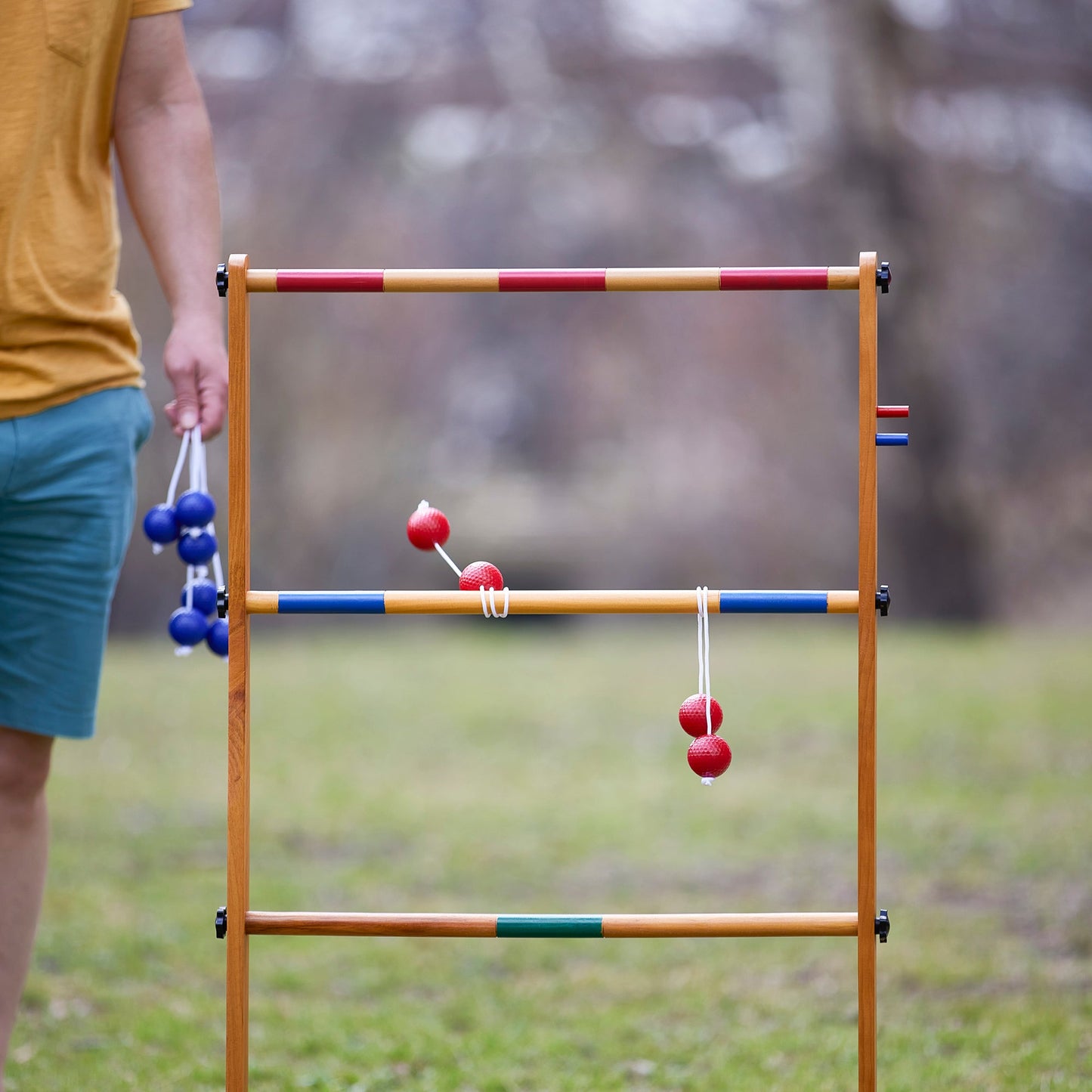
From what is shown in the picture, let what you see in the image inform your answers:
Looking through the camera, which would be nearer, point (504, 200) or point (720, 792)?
point (720, 792)

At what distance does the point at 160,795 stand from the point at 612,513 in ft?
21.2

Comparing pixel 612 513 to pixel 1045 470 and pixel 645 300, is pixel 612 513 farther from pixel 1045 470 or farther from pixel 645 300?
pixel 1045 470

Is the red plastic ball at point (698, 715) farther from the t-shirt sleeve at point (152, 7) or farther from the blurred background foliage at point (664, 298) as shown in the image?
the blurred background foliage at point (664, 298)

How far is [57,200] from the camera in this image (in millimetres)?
1718

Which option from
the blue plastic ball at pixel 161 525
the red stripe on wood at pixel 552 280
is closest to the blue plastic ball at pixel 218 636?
the blue plastic ball at pixel 161 525

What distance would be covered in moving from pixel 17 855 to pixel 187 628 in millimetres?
356

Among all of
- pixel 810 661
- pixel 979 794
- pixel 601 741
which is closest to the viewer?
pixel 979 794

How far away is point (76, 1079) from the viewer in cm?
217

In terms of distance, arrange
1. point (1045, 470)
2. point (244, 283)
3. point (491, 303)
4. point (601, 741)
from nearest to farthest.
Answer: point (244, 283) → point (601, 741) → point (1045, 470) → point (491, 303)

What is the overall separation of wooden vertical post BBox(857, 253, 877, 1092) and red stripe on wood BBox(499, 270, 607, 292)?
336mm

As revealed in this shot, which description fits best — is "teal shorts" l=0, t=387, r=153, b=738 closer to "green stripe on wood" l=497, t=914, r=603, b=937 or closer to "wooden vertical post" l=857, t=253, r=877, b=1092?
"green stripe on wood" l=497, t=914, r=603, b=937

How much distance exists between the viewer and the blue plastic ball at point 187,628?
1.82m

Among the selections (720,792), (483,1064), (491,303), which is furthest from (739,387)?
(483,1064)

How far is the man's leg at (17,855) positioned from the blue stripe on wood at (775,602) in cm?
89
